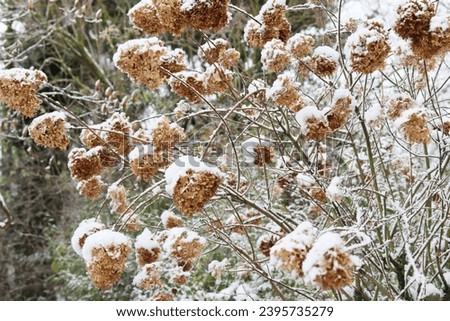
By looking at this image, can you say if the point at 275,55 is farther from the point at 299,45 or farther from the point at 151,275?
the point at 151,275

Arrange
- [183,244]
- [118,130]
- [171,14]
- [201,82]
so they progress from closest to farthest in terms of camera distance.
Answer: [171,14] < [183,244] < [118,130] < [201,82]

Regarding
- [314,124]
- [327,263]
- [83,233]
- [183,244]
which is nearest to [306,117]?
[314,124]

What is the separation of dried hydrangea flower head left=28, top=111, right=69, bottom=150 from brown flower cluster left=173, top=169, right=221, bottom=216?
0.65 m

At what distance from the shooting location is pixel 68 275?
5242mm

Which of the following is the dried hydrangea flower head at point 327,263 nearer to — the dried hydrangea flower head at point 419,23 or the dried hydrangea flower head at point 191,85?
the dried hydrangea flower head at point 419,23

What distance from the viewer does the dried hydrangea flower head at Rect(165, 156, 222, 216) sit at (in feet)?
4.58

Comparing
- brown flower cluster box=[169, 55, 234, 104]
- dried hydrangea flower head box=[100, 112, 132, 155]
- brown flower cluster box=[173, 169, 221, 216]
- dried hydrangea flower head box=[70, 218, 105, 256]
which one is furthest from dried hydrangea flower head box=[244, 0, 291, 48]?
dried hydrangea flower head box=[70, 218, 105, 256]

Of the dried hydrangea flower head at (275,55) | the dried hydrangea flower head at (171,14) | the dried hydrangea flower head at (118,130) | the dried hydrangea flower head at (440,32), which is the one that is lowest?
the dried hydrangea flower head at (118,130)

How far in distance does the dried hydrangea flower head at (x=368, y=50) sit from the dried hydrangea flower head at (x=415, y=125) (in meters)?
0.19

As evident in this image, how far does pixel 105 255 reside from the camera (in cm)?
144

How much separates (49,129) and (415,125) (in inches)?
49.3

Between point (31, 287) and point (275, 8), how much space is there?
5.44m

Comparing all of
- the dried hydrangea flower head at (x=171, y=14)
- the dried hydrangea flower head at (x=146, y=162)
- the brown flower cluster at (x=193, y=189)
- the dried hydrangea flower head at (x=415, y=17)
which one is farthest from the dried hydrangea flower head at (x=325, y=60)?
the brown flower cluster at (x=193, y=189)

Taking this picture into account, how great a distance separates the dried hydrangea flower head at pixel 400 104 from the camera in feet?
6.15
